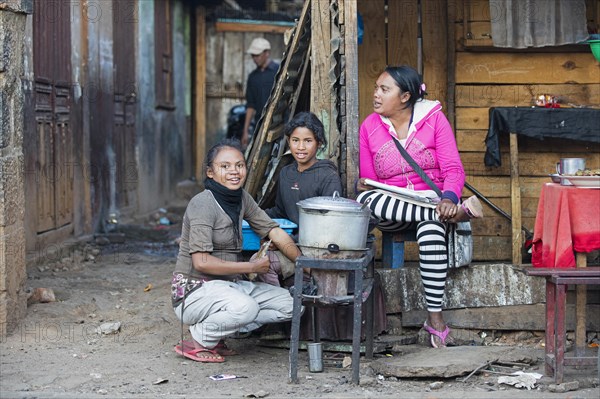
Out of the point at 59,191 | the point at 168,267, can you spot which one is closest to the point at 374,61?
the point at 168,267

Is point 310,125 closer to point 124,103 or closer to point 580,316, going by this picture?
point 580,316

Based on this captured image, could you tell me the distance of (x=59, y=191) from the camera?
355 inches

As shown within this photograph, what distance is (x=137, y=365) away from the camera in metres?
5.66

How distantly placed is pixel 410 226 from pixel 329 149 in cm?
82

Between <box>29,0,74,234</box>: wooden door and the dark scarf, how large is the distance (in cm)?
317

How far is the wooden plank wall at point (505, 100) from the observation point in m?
7.80

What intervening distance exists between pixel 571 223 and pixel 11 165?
3504 millimetres

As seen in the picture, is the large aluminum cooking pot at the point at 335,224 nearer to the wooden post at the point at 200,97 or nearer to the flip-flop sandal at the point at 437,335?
the flip-flop sandal at the point at 437,335

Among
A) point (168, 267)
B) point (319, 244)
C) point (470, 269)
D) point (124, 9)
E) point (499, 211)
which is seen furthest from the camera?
point (124, 9)

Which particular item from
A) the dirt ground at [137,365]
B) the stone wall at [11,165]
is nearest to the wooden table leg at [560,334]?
the dirt ground at [137,365]

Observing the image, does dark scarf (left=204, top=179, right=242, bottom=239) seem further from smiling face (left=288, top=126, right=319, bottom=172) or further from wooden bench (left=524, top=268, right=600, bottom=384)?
wooden bench (left=524, top=268, right=600, bottom=384)

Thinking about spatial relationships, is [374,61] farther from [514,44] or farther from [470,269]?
[470,269]

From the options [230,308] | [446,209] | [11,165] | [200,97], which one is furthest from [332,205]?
[200,97]

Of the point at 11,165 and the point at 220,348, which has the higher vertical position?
the point at 11,165
